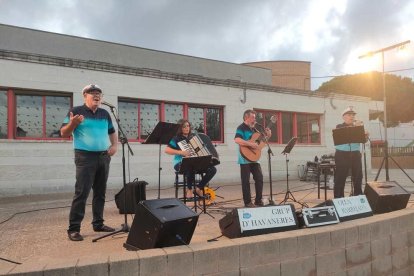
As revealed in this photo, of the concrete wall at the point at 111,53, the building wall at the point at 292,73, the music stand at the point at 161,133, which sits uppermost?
the building wall at the point at 292,73

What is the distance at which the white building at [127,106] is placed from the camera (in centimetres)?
1075

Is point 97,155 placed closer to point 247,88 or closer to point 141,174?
point 141,174

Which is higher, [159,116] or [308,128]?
[159,116]

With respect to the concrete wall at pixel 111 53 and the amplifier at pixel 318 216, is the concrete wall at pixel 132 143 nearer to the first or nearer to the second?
the concrete wall at pixel 111 53

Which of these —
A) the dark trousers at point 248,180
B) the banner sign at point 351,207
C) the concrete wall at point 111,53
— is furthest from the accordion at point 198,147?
the concrete wall at point 111,53

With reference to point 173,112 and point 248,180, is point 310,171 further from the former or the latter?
point 248,180

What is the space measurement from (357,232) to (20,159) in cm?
942

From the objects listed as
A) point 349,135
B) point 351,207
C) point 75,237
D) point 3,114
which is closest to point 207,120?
point 3,114

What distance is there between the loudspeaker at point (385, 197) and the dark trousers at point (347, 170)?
4.64ft

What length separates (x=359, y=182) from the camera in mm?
7227

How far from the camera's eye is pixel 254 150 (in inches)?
275

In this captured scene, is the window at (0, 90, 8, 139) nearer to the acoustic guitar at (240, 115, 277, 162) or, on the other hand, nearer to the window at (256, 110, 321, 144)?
the acoustic guitar at (240, 115, 277, 162)

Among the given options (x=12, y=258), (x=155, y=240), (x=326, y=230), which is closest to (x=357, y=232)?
(x=326, y=230)

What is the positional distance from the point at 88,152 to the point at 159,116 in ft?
28.4
